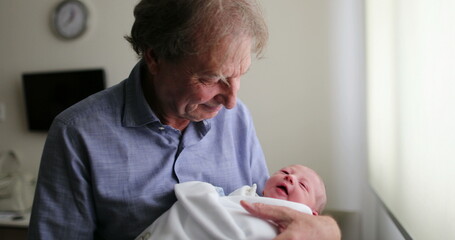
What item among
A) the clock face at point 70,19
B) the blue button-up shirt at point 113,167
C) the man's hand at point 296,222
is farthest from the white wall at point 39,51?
the man's hand at point 296,222

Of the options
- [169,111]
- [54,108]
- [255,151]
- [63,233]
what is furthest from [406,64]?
[54,108]

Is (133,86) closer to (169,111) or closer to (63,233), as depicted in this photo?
(169,111)

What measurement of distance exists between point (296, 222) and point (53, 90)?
9.26 ft

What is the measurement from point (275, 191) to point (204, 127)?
33 centimetres

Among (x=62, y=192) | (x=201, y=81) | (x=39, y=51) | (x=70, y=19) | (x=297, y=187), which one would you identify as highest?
(x=70, y=19)

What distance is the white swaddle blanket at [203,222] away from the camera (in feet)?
3.37

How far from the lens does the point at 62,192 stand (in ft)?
3.39

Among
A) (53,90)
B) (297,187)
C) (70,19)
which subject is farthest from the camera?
(53,90)

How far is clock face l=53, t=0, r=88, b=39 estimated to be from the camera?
315 centimetres

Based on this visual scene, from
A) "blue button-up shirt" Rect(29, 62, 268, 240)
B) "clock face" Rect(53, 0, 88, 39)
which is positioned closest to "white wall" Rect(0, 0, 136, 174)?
"clock face" Rect(53, 0, 88, 39)

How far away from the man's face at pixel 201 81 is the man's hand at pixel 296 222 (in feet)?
0.97

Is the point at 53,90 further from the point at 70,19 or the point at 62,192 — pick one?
the point at 62,192

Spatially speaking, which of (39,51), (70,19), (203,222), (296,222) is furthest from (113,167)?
(39,51)

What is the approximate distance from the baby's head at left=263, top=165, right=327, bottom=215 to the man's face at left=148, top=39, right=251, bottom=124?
0.37 metres
